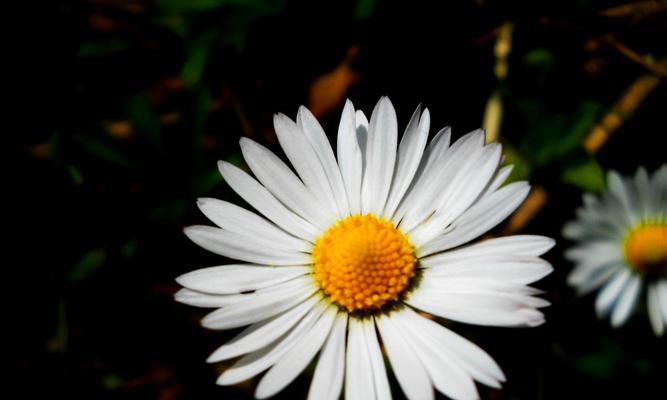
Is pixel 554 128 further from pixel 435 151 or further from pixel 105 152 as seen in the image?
pixel 105 152

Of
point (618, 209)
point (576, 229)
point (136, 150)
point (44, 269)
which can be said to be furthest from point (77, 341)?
point (618, 209)

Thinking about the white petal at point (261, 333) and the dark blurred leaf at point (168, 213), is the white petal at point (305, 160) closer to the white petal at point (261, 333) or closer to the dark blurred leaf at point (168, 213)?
the white petal at point (261, 333)

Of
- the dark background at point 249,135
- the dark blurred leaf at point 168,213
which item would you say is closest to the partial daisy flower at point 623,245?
the dark background at point 249,135

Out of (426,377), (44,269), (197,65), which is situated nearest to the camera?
(426,377)

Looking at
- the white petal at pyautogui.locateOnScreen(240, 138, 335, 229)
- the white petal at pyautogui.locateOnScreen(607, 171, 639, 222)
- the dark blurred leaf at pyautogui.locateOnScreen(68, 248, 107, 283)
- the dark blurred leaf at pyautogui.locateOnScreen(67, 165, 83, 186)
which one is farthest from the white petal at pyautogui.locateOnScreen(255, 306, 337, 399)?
the white petal at pyautogui.locateOnScreen(607, 171, 639, 222)

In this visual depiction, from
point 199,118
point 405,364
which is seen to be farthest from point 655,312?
point 199,118

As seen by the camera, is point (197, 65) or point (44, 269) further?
point (44, 269)

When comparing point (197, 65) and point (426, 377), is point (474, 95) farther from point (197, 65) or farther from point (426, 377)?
point (426, 377)

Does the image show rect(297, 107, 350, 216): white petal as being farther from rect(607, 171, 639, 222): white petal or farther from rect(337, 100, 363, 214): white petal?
rect(607, 171, 639, 222): white petal
